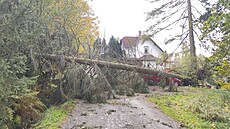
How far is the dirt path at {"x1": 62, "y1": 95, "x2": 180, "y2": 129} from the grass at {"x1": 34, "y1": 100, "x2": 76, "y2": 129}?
0.51 ft

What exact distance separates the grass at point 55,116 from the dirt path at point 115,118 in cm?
16

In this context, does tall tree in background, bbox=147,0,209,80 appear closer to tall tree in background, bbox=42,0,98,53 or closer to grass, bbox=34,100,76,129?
tall tree in background, bbox=42,0,98,53

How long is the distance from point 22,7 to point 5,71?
49.5 inches

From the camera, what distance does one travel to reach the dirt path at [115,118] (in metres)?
4.60

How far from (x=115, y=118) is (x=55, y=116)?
1.45m

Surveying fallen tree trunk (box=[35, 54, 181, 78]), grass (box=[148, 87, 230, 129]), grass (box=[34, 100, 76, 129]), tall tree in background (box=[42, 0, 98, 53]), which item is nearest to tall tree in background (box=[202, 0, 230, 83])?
grass (box=[148, 87, 230, 129])

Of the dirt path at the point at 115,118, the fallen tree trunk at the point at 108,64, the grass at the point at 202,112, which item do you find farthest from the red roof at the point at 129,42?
the dirt path at the point at 115,118

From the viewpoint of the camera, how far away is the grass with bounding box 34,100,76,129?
4589 mm

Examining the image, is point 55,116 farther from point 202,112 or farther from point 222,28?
point 222,28

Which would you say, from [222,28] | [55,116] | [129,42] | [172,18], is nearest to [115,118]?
[55,116]

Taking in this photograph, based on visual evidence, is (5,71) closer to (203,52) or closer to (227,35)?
(227,35)

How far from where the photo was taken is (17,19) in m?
3.90

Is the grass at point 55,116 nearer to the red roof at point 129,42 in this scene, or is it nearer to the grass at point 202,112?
the grass at point 202,112

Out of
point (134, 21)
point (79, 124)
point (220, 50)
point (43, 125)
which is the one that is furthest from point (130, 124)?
Answer: point (134, 21)
